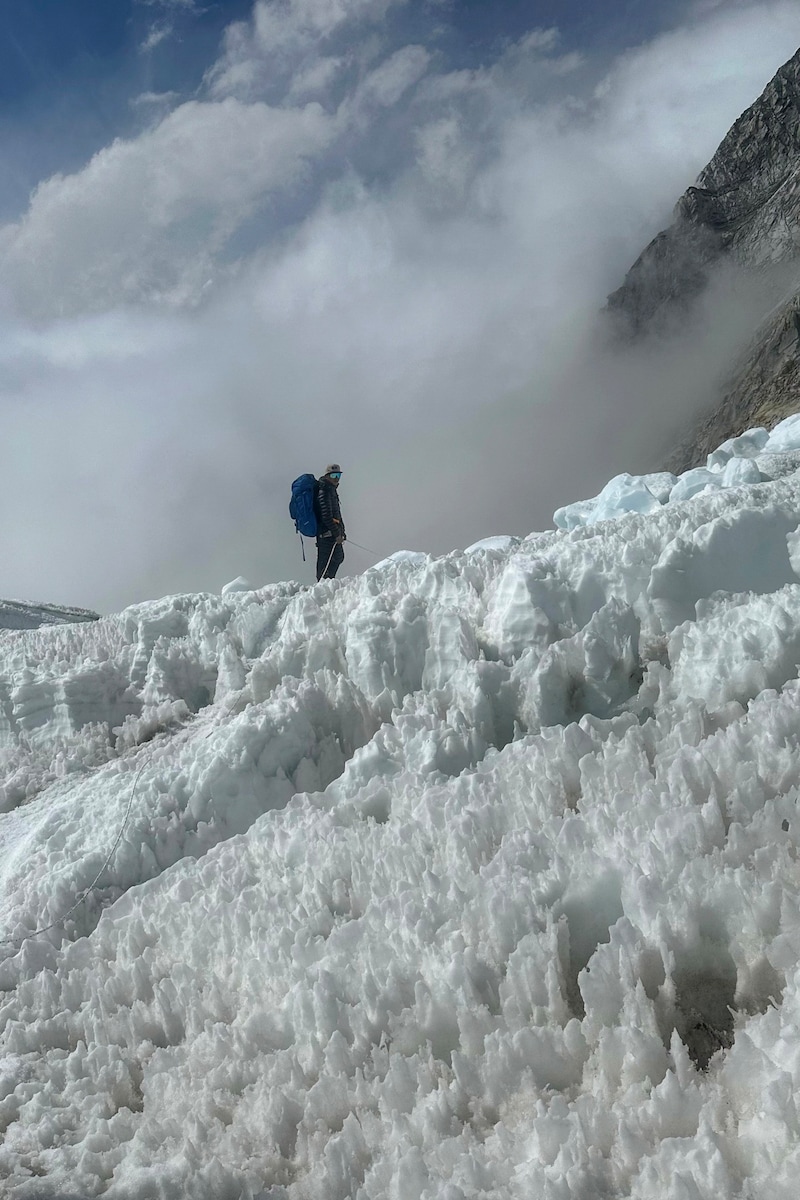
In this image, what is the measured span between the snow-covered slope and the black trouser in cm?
601

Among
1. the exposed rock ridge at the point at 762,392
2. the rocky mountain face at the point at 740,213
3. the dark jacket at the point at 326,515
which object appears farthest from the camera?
the rocky mountain face at the point at 740,213

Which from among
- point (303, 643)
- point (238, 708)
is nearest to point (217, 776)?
point (238, 708)

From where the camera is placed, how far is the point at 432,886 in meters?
5.22

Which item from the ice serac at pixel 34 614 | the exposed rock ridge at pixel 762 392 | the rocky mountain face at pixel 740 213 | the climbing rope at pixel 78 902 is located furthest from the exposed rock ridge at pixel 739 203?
the climbing rope at pixel 78 902

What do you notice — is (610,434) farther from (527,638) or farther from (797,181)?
(527,638)

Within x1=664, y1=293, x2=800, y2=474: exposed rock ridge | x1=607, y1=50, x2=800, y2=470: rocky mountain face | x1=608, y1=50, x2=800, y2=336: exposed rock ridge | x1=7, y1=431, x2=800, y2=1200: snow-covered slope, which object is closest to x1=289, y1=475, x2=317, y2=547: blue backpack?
x1=7, y1=431, x2=800, y2=1200: snow-covered slope

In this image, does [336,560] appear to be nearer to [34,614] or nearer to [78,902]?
[34,614]

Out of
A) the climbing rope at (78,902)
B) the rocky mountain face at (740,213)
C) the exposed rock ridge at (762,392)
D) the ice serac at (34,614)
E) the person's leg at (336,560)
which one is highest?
the rocky mountain face at (740,213)

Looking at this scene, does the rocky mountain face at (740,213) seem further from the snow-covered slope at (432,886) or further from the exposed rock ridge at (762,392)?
the snow-covered slope at (432,886)

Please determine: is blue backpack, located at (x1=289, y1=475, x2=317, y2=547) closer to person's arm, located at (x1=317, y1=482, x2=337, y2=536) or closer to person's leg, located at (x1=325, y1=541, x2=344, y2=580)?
person's arm, located at (x1=317, y1=482, x2=337, y2=536)

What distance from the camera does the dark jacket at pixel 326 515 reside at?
15086mm

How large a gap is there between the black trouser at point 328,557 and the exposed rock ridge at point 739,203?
14340 centimetres

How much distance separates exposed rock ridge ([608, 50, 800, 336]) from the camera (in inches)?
5512

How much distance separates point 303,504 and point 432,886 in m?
10.6
